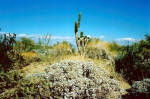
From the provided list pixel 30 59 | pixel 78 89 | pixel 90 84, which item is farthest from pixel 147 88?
pixel 30 59

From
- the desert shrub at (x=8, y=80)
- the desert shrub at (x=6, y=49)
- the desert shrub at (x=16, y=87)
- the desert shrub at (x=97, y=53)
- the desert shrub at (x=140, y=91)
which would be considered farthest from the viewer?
the desert shrub at (x=97, y=53)

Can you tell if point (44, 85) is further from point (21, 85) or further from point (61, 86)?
point (21, 85)

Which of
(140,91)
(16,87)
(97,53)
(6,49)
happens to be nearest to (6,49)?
(6,49)

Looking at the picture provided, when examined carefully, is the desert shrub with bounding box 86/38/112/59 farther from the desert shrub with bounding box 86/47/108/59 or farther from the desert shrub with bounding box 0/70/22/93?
the desert shrub with bounding box 0/70/22/93

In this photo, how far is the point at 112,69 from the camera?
280 inches

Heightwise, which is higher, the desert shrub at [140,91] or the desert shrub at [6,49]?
the desert shrub at [6,49]

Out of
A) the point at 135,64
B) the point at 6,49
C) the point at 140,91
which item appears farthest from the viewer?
the point at 135,64

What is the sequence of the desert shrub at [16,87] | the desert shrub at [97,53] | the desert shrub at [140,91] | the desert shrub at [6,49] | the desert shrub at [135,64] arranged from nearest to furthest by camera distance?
1. the desert shrub at [16,87]
2. the desert shrub at [140,91]
3. the desert shrub at [6,49]
4. the desert shrub at [135,64]
5. the desert shrub at [97,53]

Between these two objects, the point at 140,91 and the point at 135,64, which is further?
the point at 135,64

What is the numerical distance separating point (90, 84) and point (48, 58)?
5.60 m

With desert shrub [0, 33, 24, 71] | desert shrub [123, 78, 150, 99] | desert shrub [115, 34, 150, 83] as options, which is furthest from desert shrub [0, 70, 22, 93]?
desert shrub [115, 34, 150, 83]

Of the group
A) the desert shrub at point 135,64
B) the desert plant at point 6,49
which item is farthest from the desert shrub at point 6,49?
the desert shrub at point 135,64

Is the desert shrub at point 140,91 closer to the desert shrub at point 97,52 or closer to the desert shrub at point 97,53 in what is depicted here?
the desert shrub at point 97,52

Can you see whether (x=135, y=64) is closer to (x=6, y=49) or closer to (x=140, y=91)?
(x=140, y=91)
